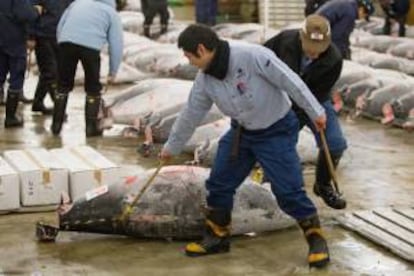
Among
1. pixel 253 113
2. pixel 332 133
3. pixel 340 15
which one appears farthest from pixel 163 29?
pixel 253 113

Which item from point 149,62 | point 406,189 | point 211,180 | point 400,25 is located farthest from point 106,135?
point 400,25

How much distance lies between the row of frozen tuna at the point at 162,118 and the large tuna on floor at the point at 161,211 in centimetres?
174

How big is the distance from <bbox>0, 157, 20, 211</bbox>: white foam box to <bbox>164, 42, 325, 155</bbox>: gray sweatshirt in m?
1.69

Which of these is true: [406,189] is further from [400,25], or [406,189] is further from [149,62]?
[400,25]

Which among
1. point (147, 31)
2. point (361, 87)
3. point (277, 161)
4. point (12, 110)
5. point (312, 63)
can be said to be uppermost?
point (312, 63)

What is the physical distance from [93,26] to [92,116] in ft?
3.00

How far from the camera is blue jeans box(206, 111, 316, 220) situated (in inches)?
182

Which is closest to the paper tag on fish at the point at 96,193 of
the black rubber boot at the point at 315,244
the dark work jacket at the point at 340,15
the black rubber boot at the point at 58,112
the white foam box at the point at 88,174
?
the white foam box at the point at 88,174

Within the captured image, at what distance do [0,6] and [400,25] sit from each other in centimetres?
1150

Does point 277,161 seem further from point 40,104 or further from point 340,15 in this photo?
point 40,104

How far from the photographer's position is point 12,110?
8664 millimetres

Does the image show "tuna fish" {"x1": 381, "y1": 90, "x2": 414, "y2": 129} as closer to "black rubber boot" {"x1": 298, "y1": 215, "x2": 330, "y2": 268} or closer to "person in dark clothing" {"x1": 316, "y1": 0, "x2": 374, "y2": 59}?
"person in dark clothing" {"x1": 316, "y1": 0, "x2": 374, "y2": 59}

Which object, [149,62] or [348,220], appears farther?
[149,62]

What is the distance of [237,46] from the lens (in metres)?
4.64
